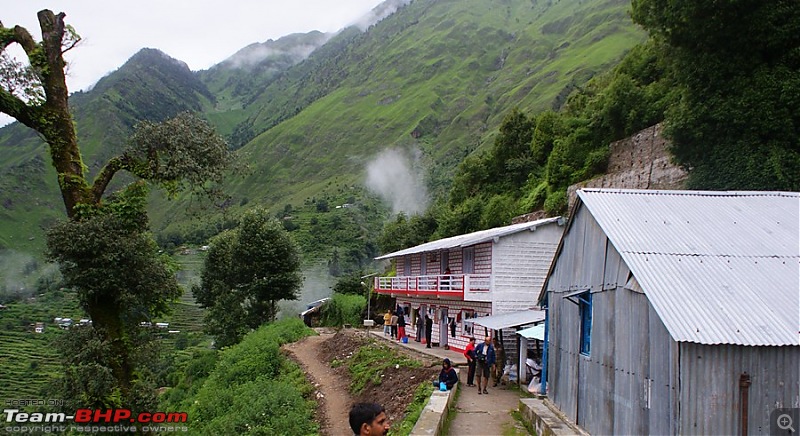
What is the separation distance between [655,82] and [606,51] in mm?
95826

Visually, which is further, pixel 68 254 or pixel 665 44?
pixel 665 44

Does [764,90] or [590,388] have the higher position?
[764,90]

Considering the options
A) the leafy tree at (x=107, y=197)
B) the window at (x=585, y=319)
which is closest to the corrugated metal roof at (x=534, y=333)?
the window at (x=585, y=319)

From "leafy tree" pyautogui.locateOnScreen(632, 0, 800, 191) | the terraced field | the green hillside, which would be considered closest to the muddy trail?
the terraced field

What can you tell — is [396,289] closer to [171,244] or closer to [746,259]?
[746,259]

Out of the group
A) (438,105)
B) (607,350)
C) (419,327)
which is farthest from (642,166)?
(438,105)

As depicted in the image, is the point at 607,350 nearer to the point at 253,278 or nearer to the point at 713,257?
the point at 713,257

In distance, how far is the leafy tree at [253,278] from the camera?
3994 cm

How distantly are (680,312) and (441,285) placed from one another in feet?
65.3

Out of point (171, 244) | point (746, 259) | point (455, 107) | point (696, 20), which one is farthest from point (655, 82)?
point (455, 107)

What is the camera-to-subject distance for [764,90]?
20734mm

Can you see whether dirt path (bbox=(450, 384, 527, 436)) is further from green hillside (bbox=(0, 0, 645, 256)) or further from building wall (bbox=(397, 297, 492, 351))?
green hillside (bbox=(0, 0, 645, 256))
